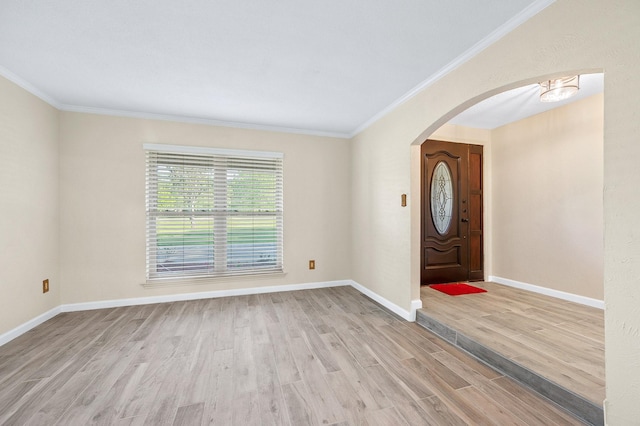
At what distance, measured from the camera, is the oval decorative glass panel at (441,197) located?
3.95 meters

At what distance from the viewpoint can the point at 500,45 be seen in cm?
188

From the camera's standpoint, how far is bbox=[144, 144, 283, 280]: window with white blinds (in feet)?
11.6

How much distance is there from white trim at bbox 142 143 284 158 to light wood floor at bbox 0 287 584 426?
2.12m

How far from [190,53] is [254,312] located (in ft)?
8.97

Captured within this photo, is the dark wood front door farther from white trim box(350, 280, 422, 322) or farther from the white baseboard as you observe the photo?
the white baseboard

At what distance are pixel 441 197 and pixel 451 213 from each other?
298 millimetres

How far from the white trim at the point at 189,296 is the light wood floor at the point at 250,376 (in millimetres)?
262

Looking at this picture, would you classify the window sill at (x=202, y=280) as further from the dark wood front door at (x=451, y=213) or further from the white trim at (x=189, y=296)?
the dark wood front door at (x=451, y=213)

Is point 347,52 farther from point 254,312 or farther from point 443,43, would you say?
point 254,312

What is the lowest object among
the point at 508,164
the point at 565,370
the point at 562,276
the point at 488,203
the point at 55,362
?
the point at 55,362

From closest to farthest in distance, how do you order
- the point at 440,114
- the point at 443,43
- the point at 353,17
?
the point at 353,17
the point at 443,43
the point at 440,114

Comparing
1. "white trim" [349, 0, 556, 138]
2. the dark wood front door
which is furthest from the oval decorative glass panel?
"white trim" [349, 0, 556, 138]

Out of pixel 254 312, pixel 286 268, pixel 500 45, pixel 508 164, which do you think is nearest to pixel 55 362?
pixel 254 312

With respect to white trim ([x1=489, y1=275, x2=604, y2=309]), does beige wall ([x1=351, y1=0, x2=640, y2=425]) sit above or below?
above
